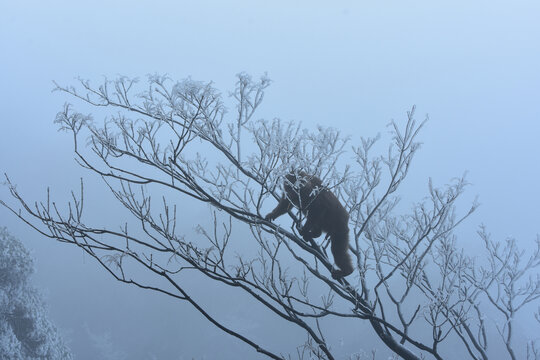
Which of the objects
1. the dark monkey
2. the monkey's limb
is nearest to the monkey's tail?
the dark monkey

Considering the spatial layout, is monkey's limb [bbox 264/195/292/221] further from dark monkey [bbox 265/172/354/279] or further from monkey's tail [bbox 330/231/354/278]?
monkey's tail [bbox 330/231/354/278]

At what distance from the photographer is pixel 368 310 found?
10.4ft

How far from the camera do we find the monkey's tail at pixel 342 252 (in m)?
4.42

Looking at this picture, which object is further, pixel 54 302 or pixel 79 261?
pixel 79 261

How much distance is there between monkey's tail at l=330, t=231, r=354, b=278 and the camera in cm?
442

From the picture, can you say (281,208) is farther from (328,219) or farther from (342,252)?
(342,252)

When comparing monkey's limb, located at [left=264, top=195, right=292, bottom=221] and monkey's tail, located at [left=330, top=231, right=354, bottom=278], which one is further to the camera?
monkey's tail, located at [left=330, top=231, right=354, bottom=278]

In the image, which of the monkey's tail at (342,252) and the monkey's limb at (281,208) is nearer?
the monkey's limb at (281,208)

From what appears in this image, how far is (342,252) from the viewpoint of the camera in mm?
4500

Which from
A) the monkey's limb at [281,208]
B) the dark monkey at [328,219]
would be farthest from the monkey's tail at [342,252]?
the monkey's limb at [281,208]

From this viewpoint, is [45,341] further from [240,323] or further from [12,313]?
[240,323]

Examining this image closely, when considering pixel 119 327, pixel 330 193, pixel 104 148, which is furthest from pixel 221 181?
pixel 119 327

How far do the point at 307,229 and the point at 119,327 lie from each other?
107ft

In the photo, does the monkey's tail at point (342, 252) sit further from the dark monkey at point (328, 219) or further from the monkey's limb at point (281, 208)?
the monkey's limb at point (281, 208)
